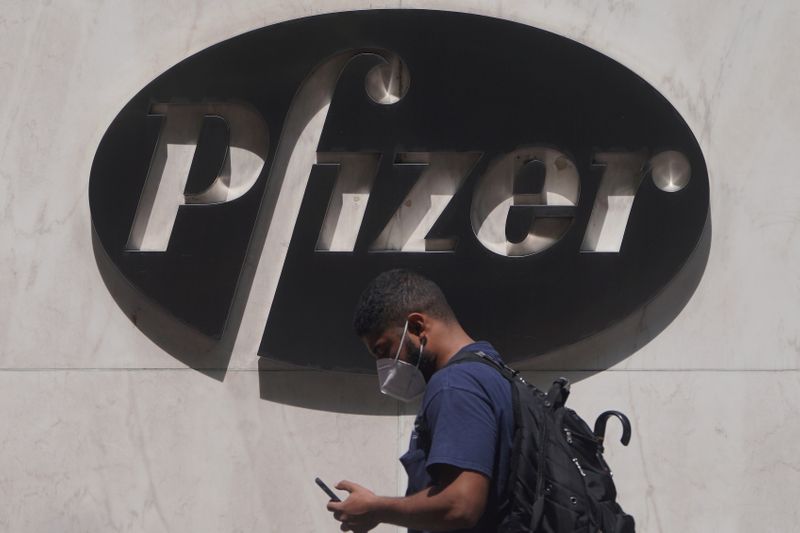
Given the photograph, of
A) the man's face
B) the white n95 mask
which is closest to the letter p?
the white n95 mask

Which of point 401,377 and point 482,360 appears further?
point 401,377

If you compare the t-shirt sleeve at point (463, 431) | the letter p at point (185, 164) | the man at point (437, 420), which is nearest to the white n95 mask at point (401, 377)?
the man at point (437, 420)

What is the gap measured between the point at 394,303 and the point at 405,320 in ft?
0.16

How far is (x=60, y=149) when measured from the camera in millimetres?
4426

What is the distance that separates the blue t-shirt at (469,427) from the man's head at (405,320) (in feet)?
0.38

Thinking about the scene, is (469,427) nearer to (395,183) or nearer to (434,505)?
(434,505)

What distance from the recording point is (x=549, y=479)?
265 centimetres

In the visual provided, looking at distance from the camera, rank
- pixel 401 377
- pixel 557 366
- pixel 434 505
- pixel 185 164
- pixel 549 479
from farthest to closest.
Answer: pixel 185 164 < pixel 557 366 < pixel 401 377 < pixel 549 479 < pixel 434 505

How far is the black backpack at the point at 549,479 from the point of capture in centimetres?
263

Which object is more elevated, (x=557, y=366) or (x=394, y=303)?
(x=557, y=366)

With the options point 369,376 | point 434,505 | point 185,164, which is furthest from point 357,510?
point 185,164

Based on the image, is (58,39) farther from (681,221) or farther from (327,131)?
(681,221)

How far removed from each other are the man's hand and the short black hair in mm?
388

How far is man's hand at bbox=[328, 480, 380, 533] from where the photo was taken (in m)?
2.65
